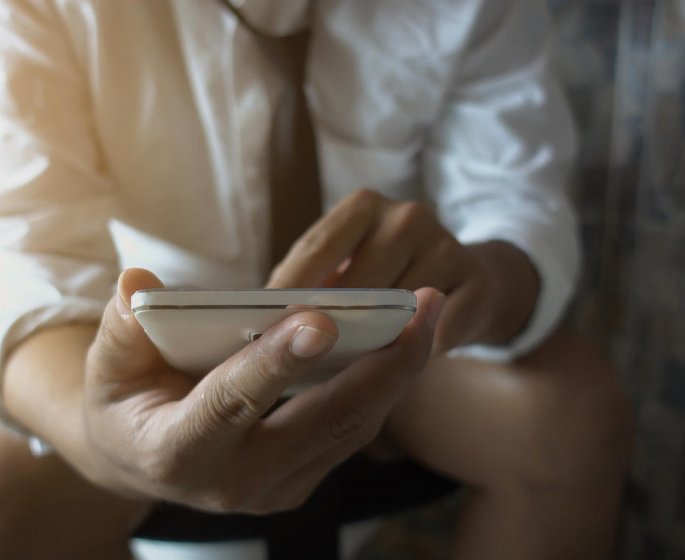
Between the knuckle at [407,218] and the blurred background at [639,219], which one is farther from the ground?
the knuckle at [407,218]

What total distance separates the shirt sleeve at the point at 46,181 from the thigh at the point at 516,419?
0.24 metres

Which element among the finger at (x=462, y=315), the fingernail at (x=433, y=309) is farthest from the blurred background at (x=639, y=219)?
the fingernail at (x=433, y=309)

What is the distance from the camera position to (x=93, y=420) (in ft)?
1.12

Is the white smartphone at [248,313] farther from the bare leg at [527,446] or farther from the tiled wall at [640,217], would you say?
the tiled wall at [640,217]

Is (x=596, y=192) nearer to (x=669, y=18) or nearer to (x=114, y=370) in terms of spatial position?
(x=669, y=18)

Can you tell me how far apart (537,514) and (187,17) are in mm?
428

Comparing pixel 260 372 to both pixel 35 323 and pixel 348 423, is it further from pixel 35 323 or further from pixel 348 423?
pixel 35 323

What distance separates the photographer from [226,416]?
28 cm

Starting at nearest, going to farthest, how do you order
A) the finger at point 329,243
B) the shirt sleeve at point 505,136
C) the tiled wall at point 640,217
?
the finger at point 329,243
the shirt sleeve at point 505,136
the tiled wall at point 640,217

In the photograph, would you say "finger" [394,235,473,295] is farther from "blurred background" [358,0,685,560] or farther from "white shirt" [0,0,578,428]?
"blurred background" [358,0,685,560]

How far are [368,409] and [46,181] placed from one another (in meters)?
0.30

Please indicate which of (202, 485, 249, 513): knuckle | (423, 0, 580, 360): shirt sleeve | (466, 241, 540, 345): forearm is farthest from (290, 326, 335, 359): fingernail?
(423, 0, 580, 360): shirt sleeve

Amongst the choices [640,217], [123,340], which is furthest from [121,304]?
[640,217]

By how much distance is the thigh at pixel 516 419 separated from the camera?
49 cm
